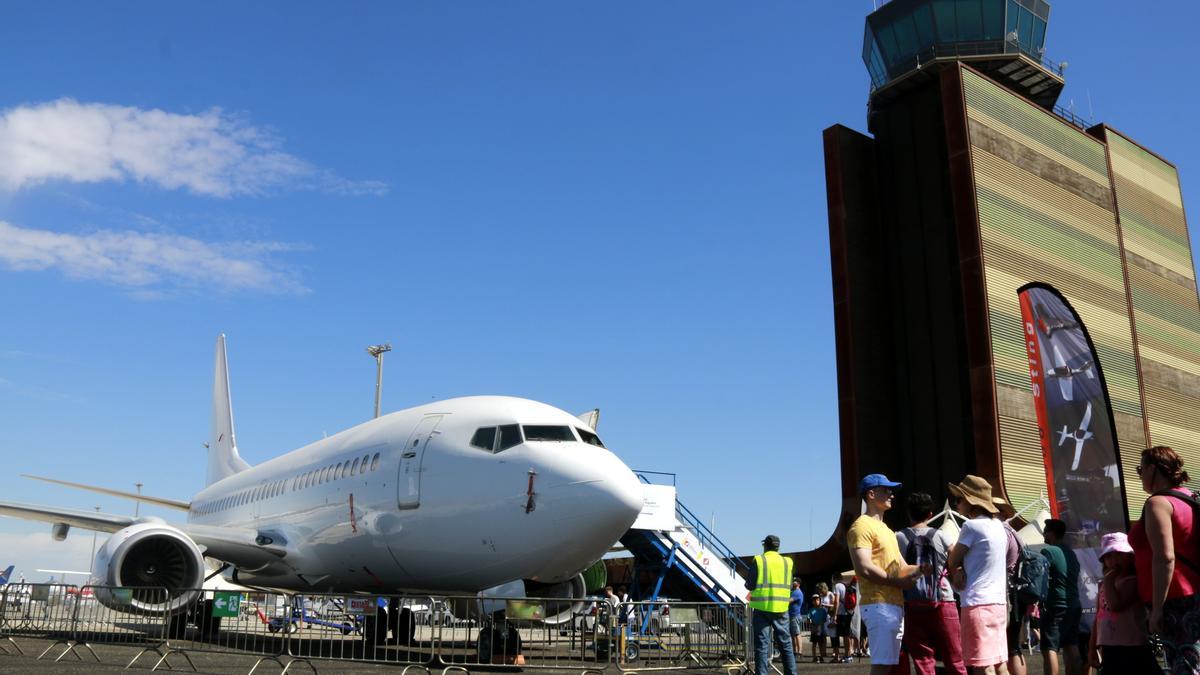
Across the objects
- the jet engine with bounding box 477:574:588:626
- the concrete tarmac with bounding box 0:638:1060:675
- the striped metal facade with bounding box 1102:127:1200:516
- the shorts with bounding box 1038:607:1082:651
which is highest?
the striped metal facade with bounding box 1102:127:1200:516

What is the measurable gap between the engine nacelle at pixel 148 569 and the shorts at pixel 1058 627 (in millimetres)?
10164

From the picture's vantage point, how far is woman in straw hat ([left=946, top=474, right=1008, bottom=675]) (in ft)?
20.0

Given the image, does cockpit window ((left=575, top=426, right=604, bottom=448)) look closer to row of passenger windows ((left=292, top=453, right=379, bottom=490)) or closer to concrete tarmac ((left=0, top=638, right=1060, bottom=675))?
concrete tarmac ((left=0, top=638, right=1060, bottom=675))

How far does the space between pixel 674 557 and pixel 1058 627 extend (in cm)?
1425

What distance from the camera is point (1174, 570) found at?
4797mm

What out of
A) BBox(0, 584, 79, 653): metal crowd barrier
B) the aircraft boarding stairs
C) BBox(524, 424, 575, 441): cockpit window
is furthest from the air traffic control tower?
BBox(0, 584, 79, 653): metal crowd barrier

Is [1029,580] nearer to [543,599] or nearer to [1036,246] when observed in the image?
[543,599]

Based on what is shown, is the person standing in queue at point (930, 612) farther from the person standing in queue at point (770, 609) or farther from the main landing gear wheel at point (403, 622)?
the main landing gear wheel at point (403, 622)

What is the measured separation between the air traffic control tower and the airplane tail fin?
1931cm

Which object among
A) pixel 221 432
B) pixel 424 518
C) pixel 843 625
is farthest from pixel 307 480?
pixel 221 432

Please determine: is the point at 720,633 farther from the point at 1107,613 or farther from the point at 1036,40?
the point at 1036,40

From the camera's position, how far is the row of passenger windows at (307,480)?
13555mm

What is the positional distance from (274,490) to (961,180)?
25407mm

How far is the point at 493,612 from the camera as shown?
35.1 ft
